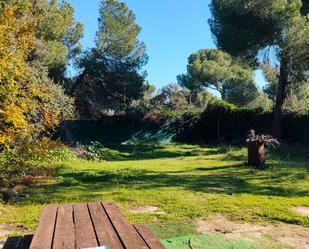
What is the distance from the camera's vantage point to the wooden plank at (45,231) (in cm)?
288

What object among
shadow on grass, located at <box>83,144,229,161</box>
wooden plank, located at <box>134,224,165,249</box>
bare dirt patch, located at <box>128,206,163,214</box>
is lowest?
bare dirt patch, located at <box>128,206,163,214</box>

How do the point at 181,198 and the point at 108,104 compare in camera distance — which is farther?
the point at 108,104

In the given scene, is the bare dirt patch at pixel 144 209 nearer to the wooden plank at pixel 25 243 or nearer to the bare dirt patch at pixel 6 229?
the bare dirt patch at pixel 6 229

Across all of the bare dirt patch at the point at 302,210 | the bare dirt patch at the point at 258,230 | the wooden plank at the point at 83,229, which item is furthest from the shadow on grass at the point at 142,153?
the wooden plank at the point at 83,229

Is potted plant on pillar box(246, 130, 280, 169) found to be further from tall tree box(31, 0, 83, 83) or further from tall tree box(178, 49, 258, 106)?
tall tree box(178, 49, 258, 106)

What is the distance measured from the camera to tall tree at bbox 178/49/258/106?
5194 centimetres

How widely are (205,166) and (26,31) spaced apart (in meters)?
7.31

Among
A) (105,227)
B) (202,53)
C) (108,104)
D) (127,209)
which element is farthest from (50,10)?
(202,53)

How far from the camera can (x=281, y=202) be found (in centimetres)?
740

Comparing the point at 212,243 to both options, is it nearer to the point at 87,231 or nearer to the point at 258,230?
the point at 258,230

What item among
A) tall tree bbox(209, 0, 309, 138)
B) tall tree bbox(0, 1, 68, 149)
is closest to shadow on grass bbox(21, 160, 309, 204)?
tall tree bbox(0, 1, 68, 149)

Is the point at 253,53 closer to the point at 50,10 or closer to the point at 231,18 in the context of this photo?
the point at 231,18

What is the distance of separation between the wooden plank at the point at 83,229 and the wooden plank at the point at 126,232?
19 centimetres

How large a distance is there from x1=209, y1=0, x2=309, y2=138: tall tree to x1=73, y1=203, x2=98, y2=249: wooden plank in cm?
1663
